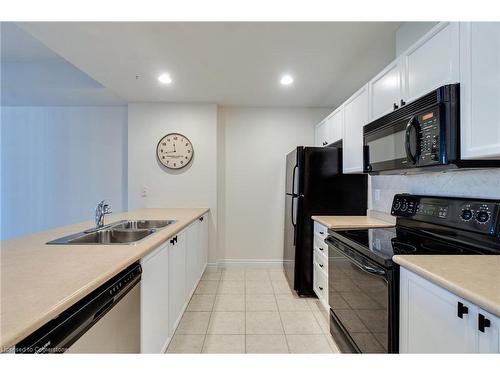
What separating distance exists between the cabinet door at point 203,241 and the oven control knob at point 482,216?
2.53 metres

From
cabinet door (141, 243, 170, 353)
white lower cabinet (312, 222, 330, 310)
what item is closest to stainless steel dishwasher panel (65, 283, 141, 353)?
cabinet door (141, 243, 170, 353)

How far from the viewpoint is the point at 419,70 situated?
1.50 m

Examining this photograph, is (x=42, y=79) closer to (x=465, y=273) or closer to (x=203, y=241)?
(x=203, y=241)

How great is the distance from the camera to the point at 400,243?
1477mm

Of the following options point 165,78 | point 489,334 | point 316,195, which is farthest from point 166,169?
point 489,334

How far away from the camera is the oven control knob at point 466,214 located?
1370mm

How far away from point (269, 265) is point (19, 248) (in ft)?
10.1

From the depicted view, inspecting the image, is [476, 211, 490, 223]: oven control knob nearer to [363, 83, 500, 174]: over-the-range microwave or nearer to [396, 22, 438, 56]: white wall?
[363, 83, 500, 174]: over-the-range microwave

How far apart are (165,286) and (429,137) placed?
6.05 ft

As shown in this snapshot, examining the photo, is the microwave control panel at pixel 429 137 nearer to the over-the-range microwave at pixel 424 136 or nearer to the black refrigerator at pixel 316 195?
the over-the-range microwave at pixel 424 136

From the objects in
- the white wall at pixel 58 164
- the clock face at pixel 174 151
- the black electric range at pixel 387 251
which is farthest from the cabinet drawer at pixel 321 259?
the white wall at pixel 58 164

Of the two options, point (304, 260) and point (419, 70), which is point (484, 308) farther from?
point (304, 260)

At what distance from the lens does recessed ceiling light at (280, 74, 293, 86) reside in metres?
2.74
